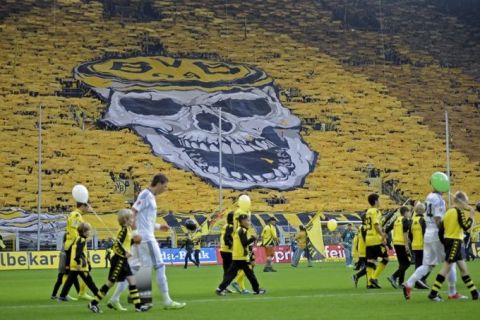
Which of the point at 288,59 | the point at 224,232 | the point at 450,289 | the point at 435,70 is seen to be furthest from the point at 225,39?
the point at 450,289

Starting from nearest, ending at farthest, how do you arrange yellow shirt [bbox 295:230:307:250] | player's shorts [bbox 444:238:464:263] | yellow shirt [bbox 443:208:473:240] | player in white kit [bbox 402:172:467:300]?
1. player's shorts [bbox 444:238:464:263]
2. yellow shirt [bbox 443:208:473:240]
3. player in white kit [bbox 402:172:467:300]
4. yellow shirt [bbox 295:230:307:250]

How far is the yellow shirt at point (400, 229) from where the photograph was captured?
24.8 m

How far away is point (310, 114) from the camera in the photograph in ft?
208

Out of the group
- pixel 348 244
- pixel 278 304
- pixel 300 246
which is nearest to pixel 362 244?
pixel 278 304

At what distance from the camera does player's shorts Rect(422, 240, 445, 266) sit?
66.5 ft

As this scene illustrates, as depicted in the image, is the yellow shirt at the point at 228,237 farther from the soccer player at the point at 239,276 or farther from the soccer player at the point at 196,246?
the soccer player at the point at 196,246

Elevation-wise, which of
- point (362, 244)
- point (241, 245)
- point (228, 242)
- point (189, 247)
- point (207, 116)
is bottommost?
point (189, 247)

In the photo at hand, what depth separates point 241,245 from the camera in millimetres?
23609

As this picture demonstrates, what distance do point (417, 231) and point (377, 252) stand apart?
105cm

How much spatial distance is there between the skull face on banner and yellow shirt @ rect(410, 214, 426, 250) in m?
32.3

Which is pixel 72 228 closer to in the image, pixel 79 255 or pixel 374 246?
pixel 79 255

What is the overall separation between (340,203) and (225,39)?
1448 centimetres

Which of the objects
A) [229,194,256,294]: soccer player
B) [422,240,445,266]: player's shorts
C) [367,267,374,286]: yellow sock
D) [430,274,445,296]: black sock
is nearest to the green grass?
[430,274,445,296]: black sock

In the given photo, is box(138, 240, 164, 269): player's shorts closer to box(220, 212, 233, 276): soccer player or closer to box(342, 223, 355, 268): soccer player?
box(220, 212, 233, 276): soccer player
